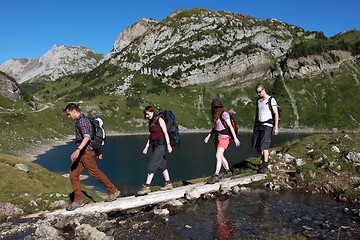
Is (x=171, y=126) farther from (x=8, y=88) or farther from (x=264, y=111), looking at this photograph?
(x=8, y=88)

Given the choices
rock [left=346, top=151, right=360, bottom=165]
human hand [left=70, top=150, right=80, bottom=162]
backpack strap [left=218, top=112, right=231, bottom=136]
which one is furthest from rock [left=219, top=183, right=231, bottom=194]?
rock [left=346, top=151, right=360, bottom=165]

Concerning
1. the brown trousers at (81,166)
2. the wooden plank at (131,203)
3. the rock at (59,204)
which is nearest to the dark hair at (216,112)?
the wooden plank at (131,203)

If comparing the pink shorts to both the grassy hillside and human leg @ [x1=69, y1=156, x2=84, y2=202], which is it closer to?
human leg @ [x1=69, y1=156, x2=84, y2=202]

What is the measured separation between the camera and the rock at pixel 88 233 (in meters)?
6.65

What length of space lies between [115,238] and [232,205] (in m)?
4.73

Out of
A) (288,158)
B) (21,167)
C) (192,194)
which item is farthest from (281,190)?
(21,167)

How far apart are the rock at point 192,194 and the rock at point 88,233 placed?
3.98 m

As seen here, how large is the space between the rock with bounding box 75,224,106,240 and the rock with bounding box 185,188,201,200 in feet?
13.1

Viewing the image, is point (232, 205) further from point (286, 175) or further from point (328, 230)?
point (286, 175)

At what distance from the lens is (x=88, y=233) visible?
6.87 meters

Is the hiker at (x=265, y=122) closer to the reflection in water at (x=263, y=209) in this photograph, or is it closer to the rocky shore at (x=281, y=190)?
the rocky shore at (x=281, y=190)

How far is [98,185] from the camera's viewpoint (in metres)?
48.3

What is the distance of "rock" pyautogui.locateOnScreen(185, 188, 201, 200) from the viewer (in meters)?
9.66

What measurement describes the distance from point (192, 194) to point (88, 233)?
→ 444 cm
